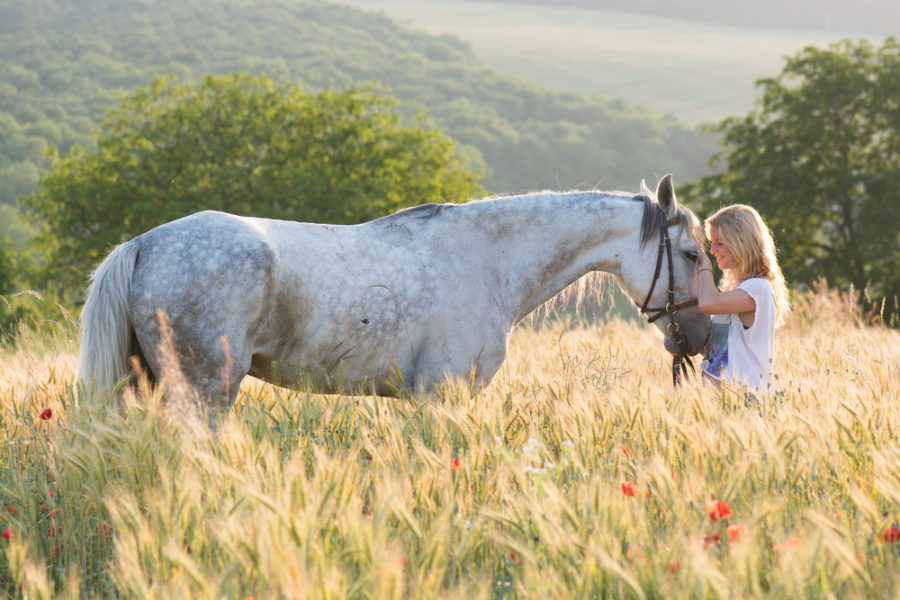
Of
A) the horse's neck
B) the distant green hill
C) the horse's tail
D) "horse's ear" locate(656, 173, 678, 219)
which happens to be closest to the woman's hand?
"horse's ear" locate(656, 173, 678, 219)

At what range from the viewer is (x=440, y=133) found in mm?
30328

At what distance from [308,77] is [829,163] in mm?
112883

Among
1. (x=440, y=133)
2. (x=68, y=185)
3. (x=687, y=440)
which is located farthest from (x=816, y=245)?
(x=687, y=440)

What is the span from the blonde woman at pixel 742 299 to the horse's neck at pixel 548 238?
2.05ft

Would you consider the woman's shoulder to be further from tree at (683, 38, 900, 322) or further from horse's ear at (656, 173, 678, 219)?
tree at (683, 38, 900, 322)

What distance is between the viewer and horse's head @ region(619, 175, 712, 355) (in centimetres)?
529

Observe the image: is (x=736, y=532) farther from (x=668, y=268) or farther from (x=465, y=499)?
(x=668, y=268)

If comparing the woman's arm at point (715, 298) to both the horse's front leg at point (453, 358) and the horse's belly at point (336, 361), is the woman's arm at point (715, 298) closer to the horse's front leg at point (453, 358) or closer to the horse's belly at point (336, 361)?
the horse's front leg at point (453, 358)

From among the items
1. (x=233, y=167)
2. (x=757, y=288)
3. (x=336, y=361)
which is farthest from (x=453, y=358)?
(x=233, y=167)

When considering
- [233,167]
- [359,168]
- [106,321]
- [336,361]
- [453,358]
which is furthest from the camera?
[359,168]

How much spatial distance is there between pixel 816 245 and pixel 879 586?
26819mm

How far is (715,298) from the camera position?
209 inches

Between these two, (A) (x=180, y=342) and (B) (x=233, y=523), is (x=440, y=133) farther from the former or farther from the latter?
(B) (x=233, y=523)

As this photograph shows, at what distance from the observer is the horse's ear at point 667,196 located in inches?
201
